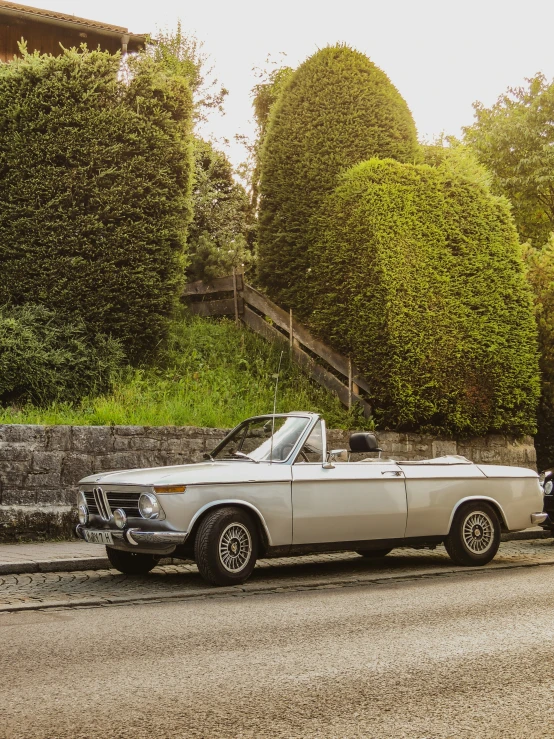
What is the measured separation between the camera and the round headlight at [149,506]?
833 cm

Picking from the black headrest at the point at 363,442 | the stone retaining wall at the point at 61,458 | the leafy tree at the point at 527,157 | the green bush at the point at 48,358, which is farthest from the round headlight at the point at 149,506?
the leafy tree at the point at 527,157

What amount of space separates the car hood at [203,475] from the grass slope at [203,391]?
4.02 meters

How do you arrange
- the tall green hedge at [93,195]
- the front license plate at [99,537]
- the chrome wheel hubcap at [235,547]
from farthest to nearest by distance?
the tall green hedge at [93,195] → the front license plate at [99,537] → the chrome wheel hubcap at [235,547]

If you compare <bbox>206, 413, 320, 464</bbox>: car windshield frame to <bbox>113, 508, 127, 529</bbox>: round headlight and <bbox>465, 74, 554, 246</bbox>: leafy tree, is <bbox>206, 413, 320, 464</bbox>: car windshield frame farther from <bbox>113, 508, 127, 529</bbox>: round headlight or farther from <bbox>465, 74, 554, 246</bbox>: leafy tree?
<bbox>465, 74, 554, 246</bbox>: leafy tree

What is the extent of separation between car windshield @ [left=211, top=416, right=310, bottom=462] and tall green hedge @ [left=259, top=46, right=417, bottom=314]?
815 centimetres

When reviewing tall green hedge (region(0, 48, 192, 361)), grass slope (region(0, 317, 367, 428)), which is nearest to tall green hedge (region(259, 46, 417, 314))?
grass slope (region(0, 317, 367, 428))

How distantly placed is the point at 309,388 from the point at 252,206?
35.2 ft

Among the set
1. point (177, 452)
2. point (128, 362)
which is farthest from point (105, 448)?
point (128, 362)

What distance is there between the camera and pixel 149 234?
1514 cm

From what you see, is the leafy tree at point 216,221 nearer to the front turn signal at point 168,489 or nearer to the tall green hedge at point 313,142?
the tall green hedge at point 313,142

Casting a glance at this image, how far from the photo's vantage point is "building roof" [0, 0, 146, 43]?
1046 inches

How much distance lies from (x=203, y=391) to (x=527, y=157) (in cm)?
2405

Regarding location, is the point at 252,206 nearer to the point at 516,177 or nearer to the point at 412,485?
the point at 516,177

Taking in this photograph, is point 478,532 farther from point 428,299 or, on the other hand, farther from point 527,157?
point 527,157
